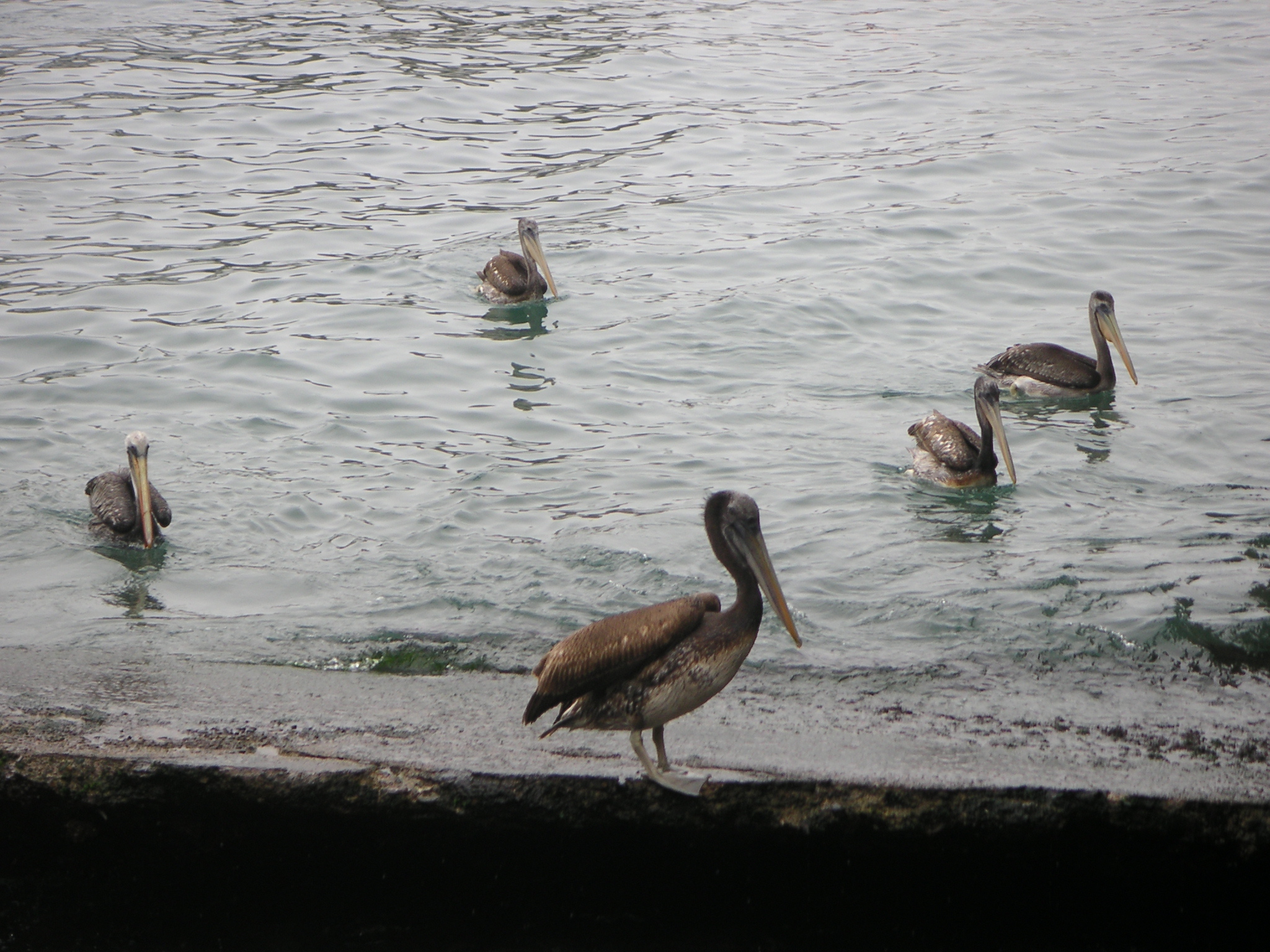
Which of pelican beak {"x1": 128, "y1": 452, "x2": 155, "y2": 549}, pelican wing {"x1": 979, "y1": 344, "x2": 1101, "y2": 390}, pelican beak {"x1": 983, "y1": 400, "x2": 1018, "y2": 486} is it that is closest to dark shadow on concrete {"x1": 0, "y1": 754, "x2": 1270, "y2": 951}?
pelican beak {"x1": 128, "y1": 452, "x2": 155, "y2": 549}

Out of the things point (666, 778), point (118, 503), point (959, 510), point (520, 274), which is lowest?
point (959, 510)

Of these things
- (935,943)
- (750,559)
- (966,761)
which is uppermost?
(750,559)

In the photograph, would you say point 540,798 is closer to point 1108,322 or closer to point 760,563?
point 760,563

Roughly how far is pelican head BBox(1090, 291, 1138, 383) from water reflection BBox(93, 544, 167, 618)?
7389 mm

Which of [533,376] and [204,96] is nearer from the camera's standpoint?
Result: [533,376]

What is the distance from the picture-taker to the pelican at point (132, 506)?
7.63 meters

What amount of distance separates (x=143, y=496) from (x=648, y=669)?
4533 mm

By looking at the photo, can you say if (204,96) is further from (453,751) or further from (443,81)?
(453,751)

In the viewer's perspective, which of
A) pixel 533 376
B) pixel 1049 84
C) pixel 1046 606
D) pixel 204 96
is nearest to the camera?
pixel 1046 606

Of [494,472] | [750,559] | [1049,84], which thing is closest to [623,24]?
[1049,84]

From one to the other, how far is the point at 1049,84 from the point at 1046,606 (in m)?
15.3

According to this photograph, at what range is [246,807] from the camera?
14.1ft

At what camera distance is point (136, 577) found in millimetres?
7391

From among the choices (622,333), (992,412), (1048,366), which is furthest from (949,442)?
(622,333)
